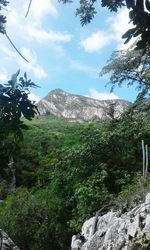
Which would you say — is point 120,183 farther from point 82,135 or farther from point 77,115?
point 77,115

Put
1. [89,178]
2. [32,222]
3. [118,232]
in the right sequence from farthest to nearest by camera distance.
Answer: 1. [32,222]
2. [89,178]
3. [118,232]

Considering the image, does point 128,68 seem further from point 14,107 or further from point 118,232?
point 14,107

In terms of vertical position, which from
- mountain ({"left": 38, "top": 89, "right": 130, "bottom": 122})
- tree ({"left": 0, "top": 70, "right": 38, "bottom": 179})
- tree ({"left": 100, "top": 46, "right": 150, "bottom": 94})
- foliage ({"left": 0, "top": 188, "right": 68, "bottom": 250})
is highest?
mountain ({"left": 38, "top": 89, "right": 130, "bottom": 122})

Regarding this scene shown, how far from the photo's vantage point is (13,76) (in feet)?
9.64

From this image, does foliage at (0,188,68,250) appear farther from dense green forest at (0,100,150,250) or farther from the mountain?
the mountain

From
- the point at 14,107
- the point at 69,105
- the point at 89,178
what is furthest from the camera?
the point at 69,105

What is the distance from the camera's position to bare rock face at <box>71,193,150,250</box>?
10.5m

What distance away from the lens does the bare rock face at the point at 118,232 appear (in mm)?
10484

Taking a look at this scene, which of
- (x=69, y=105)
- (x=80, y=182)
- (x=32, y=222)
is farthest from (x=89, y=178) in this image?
(x=69, y=105)

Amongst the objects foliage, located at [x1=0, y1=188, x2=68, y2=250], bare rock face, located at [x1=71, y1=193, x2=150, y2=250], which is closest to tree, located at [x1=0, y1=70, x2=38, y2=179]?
bare rock face, located at [x1=71, y1=193, x2=150, y2=250]

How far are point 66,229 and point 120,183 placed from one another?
10.2 ft

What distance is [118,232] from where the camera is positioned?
11.3 meters

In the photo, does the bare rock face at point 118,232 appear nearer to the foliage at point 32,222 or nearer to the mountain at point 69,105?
the foliage at point 32,222

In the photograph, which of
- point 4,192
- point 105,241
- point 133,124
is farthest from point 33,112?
point 4,192
